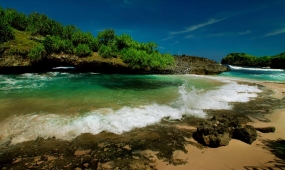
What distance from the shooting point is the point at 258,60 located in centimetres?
8388

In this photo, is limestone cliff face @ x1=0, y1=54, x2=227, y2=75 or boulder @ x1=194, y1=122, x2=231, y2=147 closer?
boulder @ x1=194, y1=122, x2=231, y2=147

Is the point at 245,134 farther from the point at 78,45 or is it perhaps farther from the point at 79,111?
the point at 78,45

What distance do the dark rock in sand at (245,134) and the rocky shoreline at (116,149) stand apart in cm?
3

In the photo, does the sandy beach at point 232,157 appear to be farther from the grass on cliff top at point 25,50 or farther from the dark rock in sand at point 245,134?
the grass on cliff top at point 25,50

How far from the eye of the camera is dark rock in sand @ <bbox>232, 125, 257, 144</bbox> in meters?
5.58

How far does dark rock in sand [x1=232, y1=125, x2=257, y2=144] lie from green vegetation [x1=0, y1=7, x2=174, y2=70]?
1748cm

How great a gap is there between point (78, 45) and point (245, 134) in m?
20.6

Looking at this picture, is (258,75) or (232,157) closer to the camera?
(232,157)

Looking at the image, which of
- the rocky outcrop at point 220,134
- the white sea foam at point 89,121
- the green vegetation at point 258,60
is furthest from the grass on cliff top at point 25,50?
the green vegetation at point 258,60

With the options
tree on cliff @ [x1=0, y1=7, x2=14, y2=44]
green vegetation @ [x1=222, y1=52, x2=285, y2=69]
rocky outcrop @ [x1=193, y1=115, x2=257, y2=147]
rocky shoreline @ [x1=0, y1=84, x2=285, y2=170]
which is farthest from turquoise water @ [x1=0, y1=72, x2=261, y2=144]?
green vegetation @ [x1=222, y1=52, x2=285, y2=69]

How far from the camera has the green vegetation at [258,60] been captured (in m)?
72.4

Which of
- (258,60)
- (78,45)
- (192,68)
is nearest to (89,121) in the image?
(78,45)

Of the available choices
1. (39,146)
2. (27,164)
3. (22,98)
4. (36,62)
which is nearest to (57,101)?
(22,98)

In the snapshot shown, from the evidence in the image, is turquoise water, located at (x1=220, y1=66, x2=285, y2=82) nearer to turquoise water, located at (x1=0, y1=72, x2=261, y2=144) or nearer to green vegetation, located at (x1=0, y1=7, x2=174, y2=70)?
green vegetation, located at (x1=0, y1=7, x2=174, y2=70)
